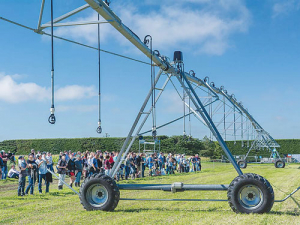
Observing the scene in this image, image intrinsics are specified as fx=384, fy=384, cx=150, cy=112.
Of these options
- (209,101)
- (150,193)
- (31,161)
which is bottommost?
(150,193)

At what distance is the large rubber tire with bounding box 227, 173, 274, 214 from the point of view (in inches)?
363

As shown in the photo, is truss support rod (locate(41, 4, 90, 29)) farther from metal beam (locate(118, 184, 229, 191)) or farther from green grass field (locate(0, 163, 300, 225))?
green grass field (locate(0, 163, 300, 225))

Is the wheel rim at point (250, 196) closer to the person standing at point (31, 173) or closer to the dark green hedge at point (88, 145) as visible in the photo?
the person standing at point (31, 173)

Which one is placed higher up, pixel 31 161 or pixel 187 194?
pixel 31 161

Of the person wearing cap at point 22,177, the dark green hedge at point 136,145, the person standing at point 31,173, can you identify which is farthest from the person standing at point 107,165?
the dark green hedge at point 136,145

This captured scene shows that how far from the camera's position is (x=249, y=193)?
9.41 m

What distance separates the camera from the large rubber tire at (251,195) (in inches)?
363

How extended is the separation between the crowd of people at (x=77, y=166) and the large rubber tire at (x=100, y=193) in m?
0.66

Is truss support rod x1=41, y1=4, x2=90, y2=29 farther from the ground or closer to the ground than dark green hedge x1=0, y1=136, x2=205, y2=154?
farther from the ground

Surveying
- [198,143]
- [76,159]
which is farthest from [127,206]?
[198,143]

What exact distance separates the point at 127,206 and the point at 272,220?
14.1ft

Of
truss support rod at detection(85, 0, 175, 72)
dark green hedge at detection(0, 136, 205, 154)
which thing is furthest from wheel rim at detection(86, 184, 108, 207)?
dark green hedge at detection(0, 136, 205, 154)

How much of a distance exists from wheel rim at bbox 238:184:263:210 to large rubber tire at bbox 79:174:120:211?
3.13 meters

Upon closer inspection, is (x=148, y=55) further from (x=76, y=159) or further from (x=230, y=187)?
(x=76, y=159)
